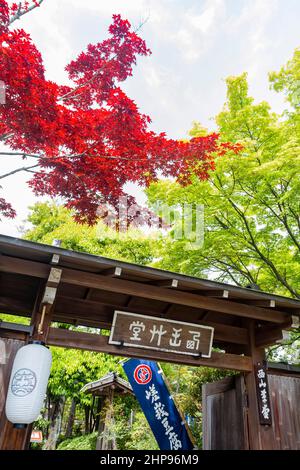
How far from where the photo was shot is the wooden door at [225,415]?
19.8ft

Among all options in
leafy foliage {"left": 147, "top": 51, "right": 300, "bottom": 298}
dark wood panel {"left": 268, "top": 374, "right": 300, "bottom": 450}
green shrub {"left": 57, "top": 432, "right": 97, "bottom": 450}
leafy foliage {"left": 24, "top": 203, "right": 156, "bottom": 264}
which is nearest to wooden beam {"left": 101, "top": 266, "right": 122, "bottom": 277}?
dark wood panel {"left": 268, "top": 374, "right": 300, "bottom": 450}

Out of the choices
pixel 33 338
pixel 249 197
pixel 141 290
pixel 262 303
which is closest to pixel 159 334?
pixel 141 290

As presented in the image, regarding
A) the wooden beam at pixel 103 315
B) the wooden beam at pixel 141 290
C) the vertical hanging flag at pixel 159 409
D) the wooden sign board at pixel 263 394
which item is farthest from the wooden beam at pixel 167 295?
the vertical hanging flag at pixel 159 409

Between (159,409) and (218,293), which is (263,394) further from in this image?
(159,409)

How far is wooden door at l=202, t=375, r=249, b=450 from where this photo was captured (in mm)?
6035

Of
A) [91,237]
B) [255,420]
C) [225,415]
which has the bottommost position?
[255,420]

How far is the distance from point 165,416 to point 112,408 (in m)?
6.10

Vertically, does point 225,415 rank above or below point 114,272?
below

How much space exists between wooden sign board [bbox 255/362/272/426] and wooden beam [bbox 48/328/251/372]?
204 mm

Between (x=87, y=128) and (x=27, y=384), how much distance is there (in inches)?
207

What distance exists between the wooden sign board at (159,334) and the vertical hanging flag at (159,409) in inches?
146

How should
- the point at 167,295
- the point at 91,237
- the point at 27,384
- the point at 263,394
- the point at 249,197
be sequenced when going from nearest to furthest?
the point at 27,384
the point at 167,295
the point at 263,394
the point at 249,197
the point at 91,237

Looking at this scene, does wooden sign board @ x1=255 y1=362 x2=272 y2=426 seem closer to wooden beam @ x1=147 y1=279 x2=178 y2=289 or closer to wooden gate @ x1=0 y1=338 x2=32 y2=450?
wooden beam @ x1=147 y1=279 x2=178 y2=289

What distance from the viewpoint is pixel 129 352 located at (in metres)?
5.54
